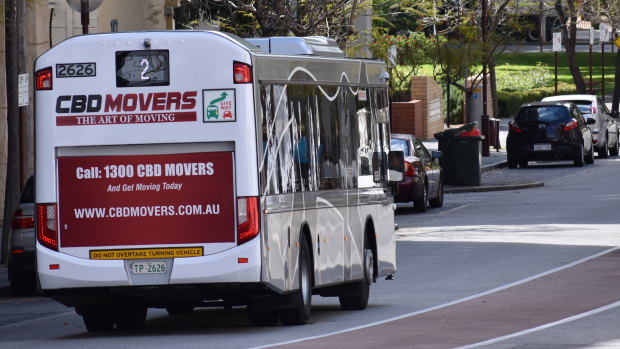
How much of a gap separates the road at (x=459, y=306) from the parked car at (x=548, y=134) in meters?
12.5

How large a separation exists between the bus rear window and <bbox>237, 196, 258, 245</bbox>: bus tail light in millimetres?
1247

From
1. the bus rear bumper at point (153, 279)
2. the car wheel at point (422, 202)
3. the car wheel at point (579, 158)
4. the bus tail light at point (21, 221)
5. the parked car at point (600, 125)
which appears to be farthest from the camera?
the parked car at point (600, 125)

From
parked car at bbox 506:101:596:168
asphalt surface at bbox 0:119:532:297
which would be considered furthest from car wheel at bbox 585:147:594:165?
asphalt surface at bbox 0:119:532:297

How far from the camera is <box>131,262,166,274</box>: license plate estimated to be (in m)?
12.8

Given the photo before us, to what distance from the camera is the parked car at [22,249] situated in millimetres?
18234

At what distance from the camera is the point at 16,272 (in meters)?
18.3

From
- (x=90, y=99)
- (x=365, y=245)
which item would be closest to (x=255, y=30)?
(x=365, y=245)

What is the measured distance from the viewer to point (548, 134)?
129 ft

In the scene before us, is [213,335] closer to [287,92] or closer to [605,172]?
[287,92]

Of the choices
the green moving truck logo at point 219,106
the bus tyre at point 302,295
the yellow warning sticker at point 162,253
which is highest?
the green moving truck logo at point 219,106

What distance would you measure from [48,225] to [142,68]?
157cm

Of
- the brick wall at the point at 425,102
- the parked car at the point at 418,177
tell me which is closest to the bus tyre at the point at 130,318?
the parked car at the point at 418,177

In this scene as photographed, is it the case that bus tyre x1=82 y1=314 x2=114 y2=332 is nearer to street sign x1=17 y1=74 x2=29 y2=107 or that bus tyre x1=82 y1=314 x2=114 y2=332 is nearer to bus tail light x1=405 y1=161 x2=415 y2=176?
street sign x1=17 y1=74 x2=29 y2=107

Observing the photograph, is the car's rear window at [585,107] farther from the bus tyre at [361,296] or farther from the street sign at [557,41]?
the bus tyre at [361,296]
